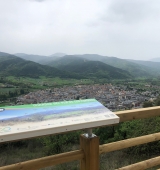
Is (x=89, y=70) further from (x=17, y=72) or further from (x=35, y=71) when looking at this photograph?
(x=17, y=72)

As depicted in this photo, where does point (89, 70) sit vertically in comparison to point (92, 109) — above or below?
below

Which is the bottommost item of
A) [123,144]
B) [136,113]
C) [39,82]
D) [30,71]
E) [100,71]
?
[100,71]

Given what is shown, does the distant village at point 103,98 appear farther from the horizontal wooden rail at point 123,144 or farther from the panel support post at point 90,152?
the panel support post at point 90,152

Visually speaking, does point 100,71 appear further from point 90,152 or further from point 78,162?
point 90,152

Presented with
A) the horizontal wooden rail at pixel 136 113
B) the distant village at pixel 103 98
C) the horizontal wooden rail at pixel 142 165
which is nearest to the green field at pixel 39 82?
the distant village at pixel 103 98

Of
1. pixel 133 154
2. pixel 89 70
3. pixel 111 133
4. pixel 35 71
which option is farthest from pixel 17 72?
pixel 133 154

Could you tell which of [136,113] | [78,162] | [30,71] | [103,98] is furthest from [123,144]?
[30,71]
